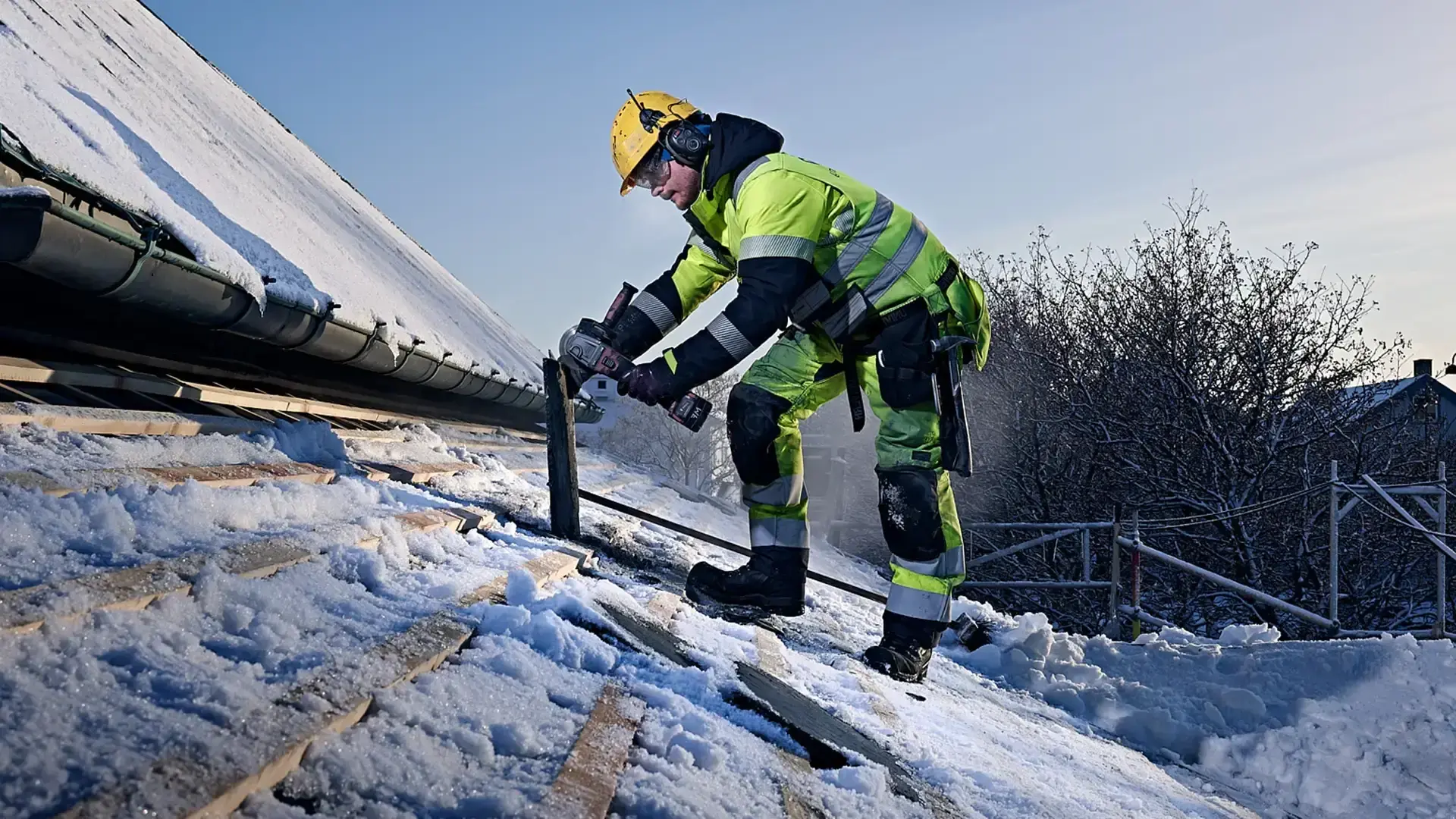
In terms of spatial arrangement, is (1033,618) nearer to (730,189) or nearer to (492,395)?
(730,189)

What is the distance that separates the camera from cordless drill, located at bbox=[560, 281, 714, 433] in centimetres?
317

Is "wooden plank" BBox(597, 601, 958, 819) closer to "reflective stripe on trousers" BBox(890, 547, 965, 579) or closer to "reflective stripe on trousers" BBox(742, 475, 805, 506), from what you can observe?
"reflective stripe on trousers" BBox(890, 547, 965, 579)

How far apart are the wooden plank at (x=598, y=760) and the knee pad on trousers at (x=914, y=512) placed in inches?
64.7

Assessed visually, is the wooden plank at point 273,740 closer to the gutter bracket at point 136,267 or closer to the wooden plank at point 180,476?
the wooden plank at point 180,476

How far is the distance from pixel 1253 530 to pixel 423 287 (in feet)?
39.9

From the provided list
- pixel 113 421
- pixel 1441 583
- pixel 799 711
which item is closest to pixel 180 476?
pixel 113 421

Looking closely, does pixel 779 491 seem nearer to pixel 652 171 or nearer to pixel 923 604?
pixel 923 604

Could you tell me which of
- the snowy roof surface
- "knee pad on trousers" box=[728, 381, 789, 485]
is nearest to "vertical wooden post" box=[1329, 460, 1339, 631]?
the snowy roof surface

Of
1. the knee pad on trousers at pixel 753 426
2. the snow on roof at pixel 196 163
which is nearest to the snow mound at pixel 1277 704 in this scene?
the knee pad on trousers at pixel 753 426

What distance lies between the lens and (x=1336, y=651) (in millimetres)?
4699

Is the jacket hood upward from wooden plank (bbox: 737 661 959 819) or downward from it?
upward

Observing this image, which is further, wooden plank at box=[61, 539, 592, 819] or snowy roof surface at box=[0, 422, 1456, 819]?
snowy roof surface at box=[0, 422, 1456, 819]

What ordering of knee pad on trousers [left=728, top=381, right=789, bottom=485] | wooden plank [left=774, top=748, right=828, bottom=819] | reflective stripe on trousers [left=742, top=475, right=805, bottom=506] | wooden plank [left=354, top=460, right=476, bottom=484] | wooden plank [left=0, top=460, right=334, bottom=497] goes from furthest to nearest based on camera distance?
reflective stripe on trousers [left=742, top=475, right=805, bottom=506] < knee pad on trousers [left=728, top=381, right=789, bottom=485] < wooden plank [left=354, top=460, right=476, bottom=484] < wooden plank [left=0, top=460, right=334, bottom=497] < wooden plank [left=774, top=748, right=828, bottom=819]

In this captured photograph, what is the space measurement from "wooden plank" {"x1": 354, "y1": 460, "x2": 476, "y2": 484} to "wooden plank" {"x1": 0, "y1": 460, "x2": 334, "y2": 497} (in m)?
0.28
